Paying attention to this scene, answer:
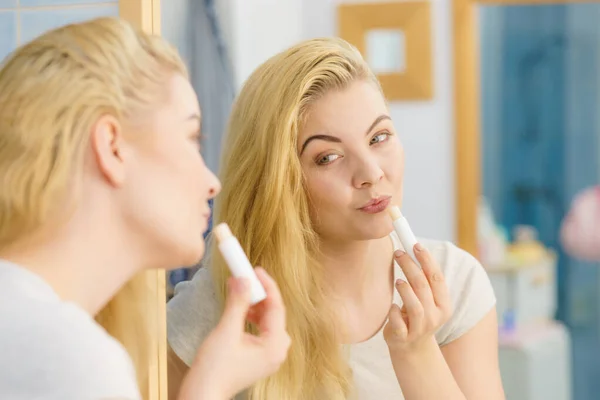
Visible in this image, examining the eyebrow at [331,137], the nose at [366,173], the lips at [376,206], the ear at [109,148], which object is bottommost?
the lips at [376,206]

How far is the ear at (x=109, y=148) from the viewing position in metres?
0.59

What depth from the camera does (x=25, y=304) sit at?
55cm

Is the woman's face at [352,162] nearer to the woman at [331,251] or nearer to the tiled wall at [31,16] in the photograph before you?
the woman at [331,251]

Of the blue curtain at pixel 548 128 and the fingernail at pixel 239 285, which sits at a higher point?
the fingernail at pixel 239 285

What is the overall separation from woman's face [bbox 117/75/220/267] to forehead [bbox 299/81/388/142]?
0.90ft

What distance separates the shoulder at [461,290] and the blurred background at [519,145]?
1302 mm

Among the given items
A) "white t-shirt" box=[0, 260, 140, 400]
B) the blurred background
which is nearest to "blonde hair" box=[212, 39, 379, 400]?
"white t-shirt" box=[0, 260, 140, 400]

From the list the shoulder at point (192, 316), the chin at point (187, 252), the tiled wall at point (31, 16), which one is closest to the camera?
the chin at point (187, 252)

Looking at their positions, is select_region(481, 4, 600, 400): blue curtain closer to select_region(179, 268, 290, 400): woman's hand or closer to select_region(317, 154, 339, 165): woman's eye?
select_region(317, 154, 339, 165): woman's eye

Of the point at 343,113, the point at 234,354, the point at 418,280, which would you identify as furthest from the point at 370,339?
the point at 234,354

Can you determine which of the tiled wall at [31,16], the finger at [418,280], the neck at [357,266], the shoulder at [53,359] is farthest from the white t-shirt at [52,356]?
the neck at [357,266]

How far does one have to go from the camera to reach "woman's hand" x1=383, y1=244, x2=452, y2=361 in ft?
2.81

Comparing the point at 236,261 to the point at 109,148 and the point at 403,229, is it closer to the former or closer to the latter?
the point at 109,148

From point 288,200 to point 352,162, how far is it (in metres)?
0.09
